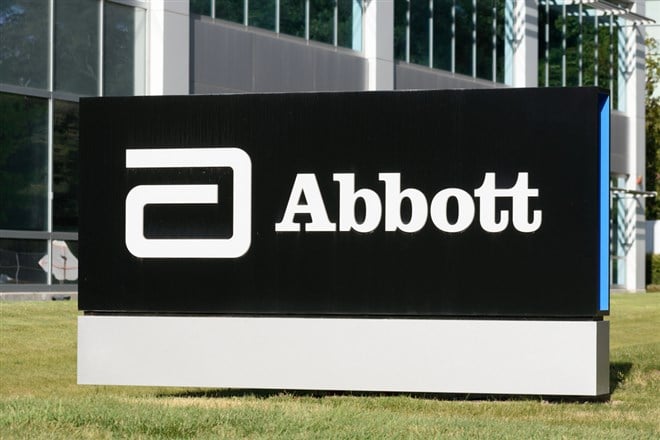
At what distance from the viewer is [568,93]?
1267 centimetres

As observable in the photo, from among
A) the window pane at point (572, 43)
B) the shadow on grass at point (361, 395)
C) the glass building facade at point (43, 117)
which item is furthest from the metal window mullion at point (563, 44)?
the shadow on grass at point (361, 395)

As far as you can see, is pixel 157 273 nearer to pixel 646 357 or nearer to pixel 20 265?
pixel 646 357

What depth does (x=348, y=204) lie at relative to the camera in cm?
1292

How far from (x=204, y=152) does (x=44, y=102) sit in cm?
1392

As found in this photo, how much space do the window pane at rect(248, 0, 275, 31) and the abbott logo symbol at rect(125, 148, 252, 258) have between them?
18.6 meters

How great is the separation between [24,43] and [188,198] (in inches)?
543

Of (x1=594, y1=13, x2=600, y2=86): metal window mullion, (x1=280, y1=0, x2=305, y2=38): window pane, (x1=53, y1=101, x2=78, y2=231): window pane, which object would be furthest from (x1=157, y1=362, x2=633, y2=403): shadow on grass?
(x1=594, y1=13, x2=600, y2=86): metal window mullion

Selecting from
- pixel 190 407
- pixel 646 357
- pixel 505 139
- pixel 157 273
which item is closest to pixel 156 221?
pixel 157 273

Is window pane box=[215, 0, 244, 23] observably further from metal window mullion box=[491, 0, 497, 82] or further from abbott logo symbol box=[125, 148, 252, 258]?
abbott logo symbol box=[125, 148, 252, 258]

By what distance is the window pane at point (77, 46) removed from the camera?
2666 cm

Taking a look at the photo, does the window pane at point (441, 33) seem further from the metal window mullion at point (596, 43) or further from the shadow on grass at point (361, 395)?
the shadow on grass at point (361, 395)

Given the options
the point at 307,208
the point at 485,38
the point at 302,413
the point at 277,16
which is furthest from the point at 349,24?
the point at 302,413

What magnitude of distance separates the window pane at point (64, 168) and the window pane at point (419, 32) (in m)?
12.8

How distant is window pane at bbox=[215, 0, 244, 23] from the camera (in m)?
30.5
